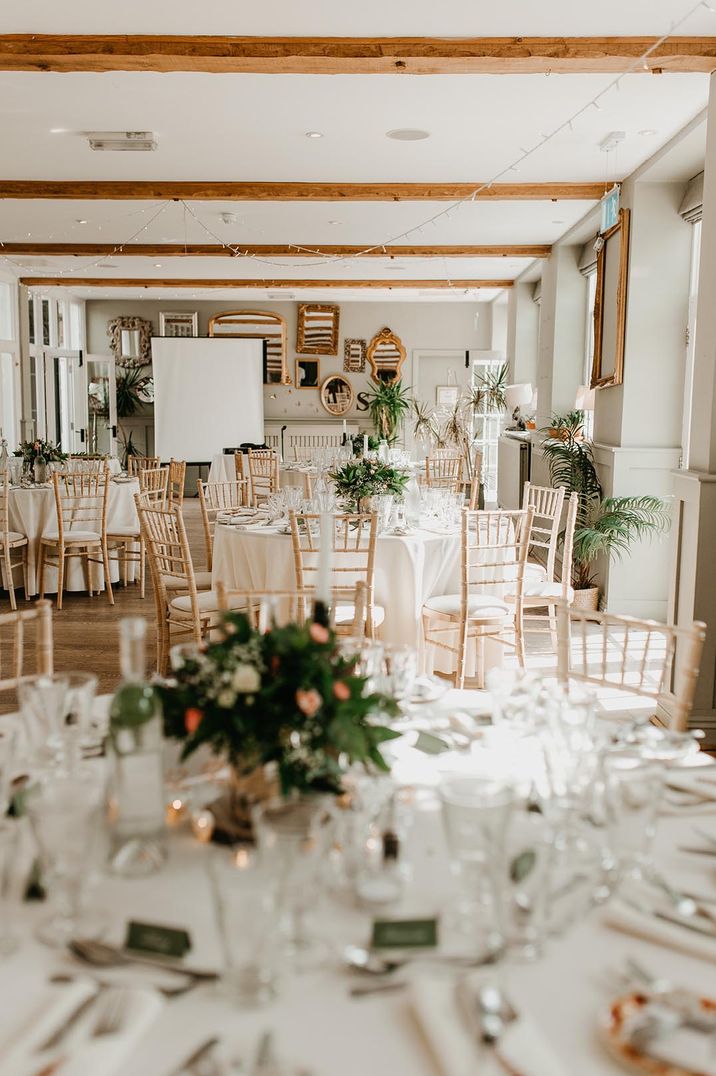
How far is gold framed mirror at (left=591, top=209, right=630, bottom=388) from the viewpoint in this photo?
271 inches

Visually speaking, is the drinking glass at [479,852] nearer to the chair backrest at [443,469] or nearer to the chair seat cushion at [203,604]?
the chair seat cushion at [203,604]

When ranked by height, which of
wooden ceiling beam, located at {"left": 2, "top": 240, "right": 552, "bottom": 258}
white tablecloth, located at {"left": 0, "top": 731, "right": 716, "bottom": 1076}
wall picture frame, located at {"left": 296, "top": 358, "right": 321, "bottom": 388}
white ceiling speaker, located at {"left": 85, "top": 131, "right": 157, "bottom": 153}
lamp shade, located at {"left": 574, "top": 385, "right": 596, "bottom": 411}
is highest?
wooden ceiling beam, located at {"left": 2, "top": 240, "right": 552, "bottom": 258}

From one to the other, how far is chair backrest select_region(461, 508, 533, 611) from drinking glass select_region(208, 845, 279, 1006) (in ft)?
11.6

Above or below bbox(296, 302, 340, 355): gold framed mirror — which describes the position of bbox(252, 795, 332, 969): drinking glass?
below

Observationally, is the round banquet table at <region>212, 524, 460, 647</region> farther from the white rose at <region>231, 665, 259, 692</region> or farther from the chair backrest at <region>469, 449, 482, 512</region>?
the white rose at <region>231, 665, 259, 692</region>

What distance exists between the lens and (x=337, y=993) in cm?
121

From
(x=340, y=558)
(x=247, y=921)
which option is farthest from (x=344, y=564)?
(x=247, y=921)

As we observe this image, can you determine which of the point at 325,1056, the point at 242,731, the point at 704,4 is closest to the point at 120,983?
the point at 325,1056

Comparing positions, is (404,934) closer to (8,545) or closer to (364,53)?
(364,53)

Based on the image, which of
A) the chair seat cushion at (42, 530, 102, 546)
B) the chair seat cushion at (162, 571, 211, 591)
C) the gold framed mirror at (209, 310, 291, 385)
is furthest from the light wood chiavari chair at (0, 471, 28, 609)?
the gold framed mirror at (209, 310, 291, 385)

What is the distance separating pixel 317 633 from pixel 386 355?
1541 cm

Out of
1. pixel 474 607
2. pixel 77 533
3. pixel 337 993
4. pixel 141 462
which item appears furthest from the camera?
pixel 141 462

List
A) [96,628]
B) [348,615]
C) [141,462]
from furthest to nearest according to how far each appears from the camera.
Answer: [141,462] → [96,628] → [348,615]

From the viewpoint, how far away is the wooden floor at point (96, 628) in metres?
5.50
